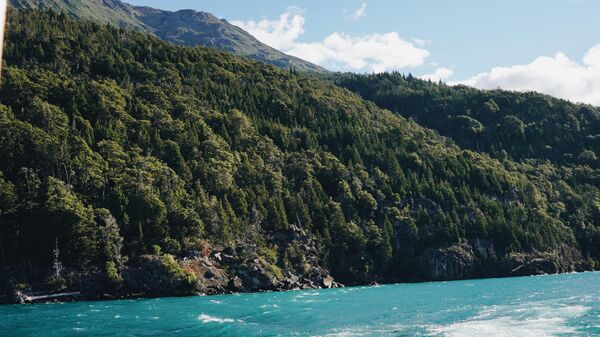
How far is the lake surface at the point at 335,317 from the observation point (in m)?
50.8

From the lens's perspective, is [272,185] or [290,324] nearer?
[290,324]

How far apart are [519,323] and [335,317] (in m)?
20.9

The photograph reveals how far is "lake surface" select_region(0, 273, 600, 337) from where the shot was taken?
50.8 meters

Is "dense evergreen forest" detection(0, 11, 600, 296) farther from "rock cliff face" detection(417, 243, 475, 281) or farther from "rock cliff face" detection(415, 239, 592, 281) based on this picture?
"rock cliff face" detection(417, 243, 475, 281)

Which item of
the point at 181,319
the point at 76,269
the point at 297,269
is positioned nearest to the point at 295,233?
the point at 297,269

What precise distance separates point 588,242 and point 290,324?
13858 cm

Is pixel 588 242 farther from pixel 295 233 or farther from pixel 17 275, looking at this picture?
pixel 17 275

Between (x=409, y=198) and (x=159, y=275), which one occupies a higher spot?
(x=409, y=198)

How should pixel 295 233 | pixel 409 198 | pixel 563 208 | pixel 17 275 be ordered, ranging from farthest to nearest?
1. pixel 563 208
2. pixel 409 198
3. pixel 295 233
4. pixel 17 275

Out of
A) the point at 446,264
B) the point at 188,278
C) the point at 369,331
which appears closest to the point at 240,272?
the point at 188,278

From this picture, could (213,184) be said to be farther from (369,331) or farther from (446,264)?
(369,331)

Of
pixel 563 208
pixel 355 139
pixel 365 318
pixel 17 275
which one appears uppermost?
pixel 355 139

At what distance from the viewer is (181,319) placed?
203 ft

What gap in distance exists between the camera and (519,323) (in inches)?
2041
